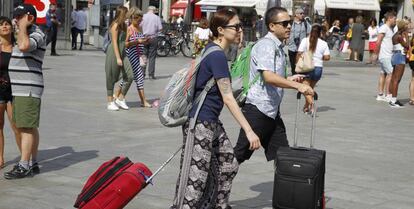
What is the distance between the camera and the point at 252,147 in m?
5.43

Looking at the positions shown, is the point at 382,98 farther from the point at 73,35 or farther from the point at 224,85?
the point at 73,35

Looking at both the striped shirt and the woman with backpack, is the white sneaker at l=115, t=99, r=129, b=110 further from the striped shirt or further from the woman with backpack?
the striped shirt

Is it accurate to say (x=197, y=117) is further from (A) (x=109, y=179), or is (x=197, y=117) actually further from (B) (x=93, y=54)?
Answer: (B) (x=93, y=54)

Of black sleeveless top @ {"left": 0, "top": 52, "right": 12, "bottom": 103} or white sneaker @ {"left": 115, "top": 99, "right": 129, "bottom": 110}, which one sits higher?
black sleeveless top @ {"left": 0, "top": 52, "right": 12, "bottom": 103}

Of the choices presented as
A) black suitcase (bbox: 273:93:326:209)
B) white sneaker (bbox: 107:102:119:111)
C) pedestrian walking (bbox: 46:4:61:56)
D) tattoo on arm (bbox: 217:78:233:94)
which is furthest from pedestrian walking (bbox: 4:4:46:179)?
pedestrian walking (bbox: 46:4:61:56)

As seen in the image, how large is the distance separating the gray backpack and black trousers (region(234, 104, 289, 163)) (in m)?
0.79

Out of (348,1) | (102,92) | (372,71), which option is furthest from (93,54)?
(348,1)

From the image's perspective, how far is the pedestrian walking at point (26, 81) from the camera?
22.8 ft

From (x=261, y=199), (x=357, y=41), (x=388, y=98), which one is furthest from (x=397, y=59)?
(x=357, y=41)

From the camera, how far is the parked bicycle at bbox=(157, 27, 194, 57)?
1031 inches

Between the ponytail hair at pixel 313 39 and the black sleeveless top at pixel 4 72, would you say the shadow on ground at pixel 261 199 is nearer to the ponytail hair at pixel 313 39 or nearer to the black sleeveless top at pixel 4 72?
the black sleeveless top at pixel 4 72

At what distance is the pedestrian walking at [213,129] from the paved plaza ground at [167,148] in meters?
0.96

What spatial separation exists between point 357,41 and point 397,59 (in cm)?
1440

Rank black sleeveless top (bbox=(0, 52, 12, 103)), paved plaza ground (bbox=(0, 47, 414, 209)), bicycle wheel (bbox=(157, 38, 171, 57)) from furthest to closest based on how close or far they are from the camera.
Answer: bicycle wheel (bbox=(157, 38, 171, 57)), black sleeveless top (bbox=(0, 52, 12, 103)), paved plaza ground (bbox=(0, 47, 414, 209))
